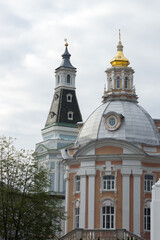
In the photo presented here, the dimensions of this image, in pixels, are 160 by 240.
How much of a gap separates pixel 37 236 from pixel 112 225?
1400 cm

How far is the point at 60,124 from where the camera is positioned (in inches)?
3351

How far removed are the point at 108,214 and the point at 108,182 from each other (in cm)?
300

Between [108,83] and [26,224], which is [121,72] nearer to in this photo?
[108,83]

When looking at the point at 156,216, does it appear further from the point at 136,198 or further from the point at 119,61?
the point at 119,61

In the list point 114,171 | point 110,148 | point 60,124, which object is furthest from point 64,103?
point 114,171

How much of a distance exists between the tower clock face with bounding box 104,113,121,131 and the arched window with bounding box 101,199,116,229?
7.22 m

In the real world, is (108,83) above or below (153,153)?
above

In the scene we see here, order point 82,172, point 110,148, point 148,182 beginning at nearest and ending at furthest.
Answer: point 110,148 → point 148,182 → point 82,172

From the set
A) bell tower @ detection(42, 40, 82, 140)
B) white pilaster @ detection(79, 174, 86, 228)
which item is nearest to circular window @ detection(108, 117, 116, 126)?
white pilaster @ detection(79, 174, 86, 228)

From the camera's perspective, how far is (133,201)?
5369 centimetres

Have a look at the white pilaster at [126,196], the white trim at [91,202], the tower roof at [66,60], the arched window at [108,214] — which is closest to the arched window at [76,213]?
the white trim at [91,202]

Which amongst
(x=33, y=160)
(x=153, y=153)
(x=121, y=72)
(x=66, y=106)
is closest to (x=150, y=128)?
(x=153, y=153)

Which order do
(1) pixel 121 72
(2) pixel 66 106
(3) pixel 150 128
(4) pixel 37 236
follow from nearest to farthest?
1. (4) pixel 37 236
2. (3) pixel 150 128
3. (1) pixel 121 72
4. (2) pixel 66 106

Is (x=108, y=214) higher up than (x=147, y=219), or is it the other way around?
(x=108, y=214)
